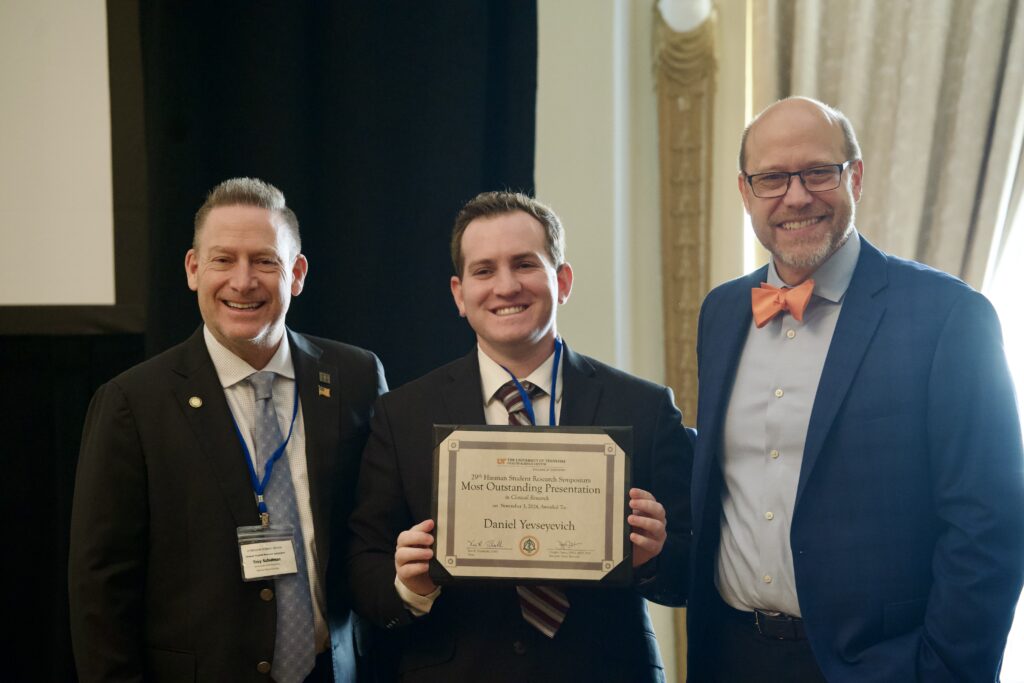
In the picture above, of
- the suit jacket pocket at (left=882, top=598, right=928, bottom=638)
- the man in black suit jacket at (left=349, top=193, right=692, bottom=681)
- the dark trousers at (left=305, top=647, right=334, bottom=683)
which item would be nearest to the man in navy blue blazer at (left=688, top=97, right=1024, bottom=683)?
the suit jacket pocket at (left=882, top=598, right=928, bottom=638)

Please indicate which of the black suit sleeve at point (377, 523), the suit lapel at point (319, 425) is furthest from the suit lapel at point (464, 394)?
the suit lapel at point (319, 425)

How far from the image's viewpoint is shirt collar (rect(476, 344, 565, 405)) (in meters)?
2.29

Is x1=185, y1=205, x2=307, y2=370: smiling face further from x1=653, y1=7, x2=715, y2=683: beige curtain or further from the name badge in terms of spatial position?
x1=653, y1=7, x2=715, y2=683: beige curtain

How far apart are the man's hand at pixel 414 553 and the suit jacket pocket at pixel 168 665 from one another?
0.62 meters

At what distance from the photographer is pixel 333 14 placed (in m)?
3.64

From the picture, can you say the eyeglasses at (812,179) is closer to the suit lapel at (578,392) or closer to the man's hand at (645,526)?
the suit lapel at (578,392)

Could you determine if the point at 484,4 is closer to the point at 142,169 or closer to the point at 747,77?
the point at 747,77

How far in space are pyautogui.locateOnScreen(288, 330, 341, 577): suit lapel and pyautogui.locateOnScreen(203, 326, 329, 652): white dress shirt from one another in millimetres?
28

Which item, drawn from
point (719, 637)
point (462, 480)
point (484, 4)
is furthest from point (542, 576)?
point (484, 4)

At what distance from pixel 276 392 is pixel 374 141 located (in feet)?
4.91

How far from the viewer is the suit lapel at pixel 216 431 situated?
2295 mm

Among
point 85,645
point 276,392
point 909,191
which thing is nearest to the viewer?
point 85,645

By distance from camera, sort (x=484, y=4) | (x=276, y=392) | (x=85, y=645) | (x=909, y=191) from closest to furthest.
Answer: (x=85, y=645), (x=276, y=392), (x=909, y=191), (x=484, y=4)

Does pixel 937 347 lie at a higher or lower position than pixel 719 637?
higher
